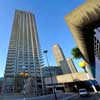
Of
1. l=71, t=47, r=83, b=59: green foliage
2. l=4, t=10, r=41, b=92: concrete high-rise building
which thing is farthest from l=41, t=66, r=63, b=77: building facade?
l=71, t=47, r=83, b=59: green foliage

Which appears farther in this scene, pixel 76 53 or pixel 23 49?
pixel 23 49

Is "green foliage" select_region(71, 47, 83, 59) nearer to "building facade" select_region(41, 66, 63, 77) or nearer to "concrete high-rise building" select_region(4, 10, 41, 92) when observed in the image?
"building facade" select_region(41, 66, 63, 77)

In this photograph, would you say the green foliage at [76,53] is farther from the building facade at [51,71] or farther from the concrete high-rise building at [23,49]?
the concrete high-rise building at [23,49]

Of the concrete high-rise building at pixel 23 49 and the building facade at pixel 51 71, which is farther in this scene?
the building facade at pixel 51 71

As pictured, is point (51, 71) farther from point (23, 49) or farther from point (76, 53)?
point (76, 53)

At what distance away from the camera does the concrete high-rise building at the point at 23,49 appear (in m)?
113

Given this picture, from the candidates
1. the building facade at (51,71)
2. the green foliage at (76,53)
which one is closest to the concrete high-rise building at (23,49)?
the building facade at (51,71)

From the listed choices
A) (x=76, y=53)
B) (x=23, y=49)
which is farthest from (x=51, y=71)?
(x=76, y=53)

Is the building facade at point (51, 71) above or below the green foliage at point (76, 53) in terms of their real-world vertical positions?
above

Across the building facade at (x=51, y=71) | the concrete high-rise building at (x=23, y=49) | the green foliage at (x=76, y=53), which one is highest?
the concrete high-rise building at (x=23, y=49)

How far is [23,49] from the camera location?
123500 mm

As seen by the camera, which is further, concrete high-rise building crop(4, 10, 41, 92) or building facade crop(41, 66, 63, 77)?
building facade crop(41, 66, 63, 77)

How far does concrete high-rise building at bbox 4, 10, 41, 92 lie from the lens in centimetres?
11306

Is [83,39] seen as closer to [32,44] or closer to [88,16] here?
[88,16]
